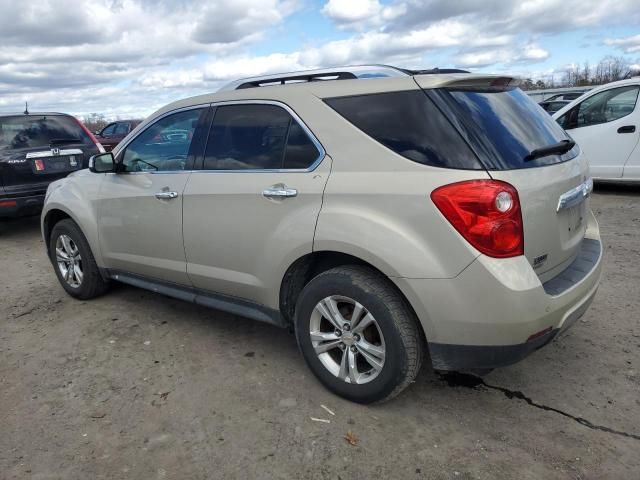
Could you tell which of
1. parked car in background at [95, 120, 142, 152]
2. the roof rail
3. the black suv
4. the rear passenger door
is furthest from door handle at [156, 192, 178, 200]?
parked car in background at [95, 120, 142, 152]

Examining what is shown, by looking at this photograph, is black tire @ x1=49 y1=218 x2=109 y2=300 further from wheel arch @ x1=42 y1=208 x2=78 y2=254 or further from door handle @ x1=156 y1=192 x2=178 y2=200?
door handle @ x1=156 y1=192 x2=178 y2=200

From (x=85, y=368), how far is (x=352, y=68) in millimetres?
2593

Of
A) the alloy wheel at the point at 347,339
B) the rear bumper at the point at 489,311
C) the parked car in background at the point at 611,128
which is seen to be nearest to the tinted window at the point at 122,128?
the parked car in background at the point at 611,128

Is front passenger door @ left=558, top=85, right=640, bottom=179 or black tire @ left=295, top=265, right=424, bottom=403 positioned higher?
front passenger door @ left=558, top=85, right=640, bottom=179

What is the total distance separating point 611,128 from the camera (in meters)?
8.13

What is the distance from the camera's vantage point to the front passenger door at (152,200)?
3645 mm

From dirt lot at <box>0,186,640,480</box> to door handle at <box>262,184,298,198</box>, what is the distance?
1148 millimetres

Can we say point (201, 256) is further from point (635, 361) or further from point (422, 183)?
point (635, 361)

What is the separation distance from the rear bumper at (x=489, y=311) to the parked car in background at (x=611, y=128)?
20.5ft

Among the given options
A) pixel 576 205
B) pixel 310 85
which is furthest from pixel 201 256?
pixel 576 205

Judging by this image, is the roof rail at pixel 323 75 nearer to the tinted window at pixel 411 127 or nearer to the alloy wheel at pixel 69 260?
the tinted window at pixel 411 127

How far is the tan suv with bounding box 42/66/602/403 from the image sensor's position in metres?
2.43

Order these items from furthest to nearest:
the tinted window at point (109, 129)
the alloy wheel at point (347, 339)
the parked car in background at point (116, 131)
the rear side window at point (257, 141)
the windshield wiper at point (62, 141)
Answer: the tinted window at point (109, 129) → the parked car in background at point (116, 131) → the windshield wiper at point (62, 141) → the rear side window at point (257, 141) → the alloy wheel at point (347, 339)

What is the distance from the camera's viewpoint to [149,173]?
386 centimetres
